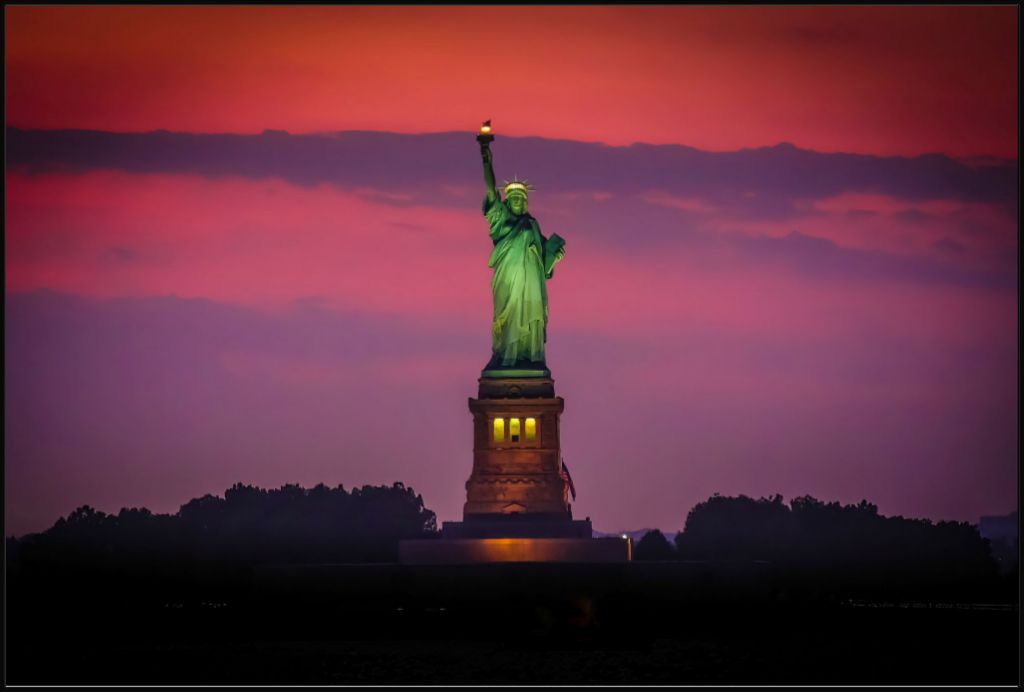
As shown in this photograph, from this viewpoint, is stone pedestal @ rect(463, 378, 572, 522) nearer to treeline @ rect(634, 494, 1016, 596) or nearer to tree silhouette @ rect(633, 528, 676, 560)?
treeline @ rect(634, 494, 1016, 596)

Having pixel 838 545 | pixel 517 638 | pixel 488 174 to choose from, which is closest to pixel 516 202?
pixel 488 174

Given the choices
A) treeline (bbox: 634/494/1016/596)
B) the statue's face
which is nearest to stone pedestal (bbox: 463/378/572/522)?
the statue's face

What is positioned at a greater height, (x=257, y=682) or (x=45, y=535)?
(x=45, y=535)

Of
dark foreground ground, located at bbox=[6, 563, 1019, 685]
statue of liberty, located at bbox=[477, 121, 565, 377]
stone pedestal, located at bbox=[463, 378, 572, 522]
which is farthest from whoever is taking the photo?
statue of liberty, located at bbox=[477, 121, 565, 377]

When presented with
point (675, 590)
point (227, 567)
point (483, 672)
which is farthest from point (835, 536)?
point (483, 672)

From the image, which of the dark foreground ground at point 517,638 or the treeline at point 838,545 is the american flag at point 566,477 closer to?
the dark foreground ground at point 517,638

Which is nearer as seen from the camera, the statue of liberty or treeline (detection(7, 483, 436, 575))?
the statue of liberty

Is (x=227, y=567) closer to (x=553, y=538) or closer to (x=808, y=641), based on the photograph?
(x=553, y=538)
